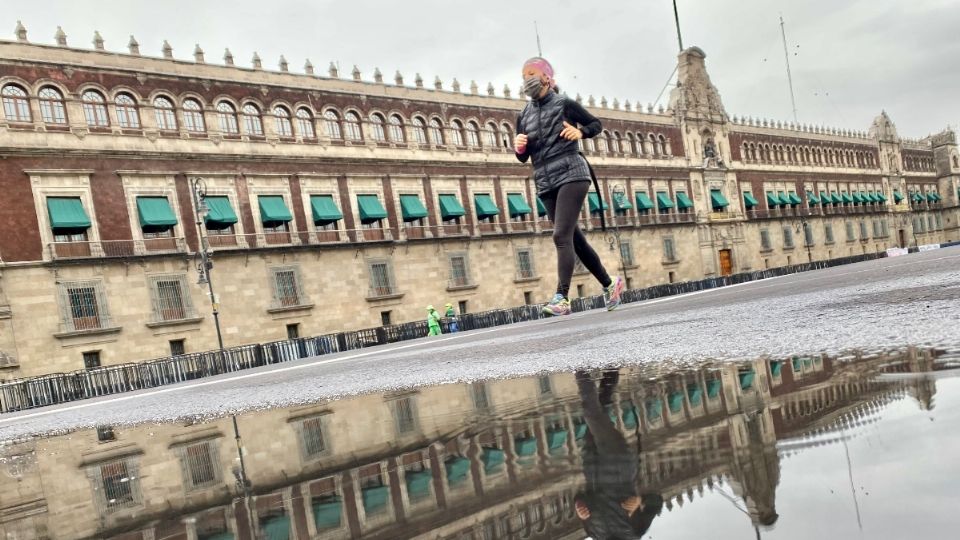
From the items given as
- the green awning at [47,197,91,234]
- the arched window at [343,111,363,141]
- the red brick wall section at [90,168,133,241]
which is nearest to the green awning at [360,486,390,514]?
the green awning at [47,197,91,234]

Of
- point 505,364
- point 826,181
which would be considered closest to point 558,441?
point 505,364

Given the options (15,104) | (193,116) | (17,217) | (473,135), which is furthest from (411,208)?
(15,104)

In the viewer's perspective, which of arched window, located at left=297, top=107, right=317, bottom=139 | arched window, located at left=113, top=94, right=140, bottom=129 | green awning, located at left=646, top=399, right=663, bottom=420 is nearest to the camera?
green awning, located at left=646, top=399, right=663, bottom=420

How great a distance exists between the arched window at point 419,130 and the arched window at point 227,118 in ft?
25.8

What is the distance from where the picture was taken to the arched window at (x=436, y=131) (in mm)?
30078

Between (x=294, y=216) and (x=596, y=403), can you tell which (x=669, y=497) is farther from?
(x=294, y=216)

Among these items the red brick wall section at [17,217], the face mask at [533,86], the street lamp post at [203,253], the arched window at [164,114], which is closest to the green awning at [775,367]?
the face mask at [533,86]

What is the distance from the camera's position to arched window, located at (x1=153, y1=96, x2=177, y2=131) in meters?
22.4

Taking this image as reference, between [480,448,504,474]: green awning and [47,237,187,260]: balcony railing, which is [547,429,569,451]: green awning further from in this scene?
[47,237,187,260]: balcony railing

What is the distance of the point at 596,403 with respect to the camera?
1911 mm

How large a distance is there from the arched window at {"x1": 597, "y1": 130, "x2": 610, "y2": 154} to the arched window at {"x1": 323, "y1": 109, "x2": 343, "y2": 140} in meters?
15.9

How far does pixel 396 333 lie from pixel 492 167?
12238mm

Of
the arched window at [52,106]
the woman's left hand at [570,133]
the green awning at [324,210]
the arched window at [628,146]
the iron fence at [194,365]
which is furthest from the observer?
the arched window at [628,146]

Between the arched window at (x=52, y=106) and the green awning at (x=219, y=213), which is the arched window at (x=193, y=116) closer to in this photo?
the green awning at (x=219, y=213)
